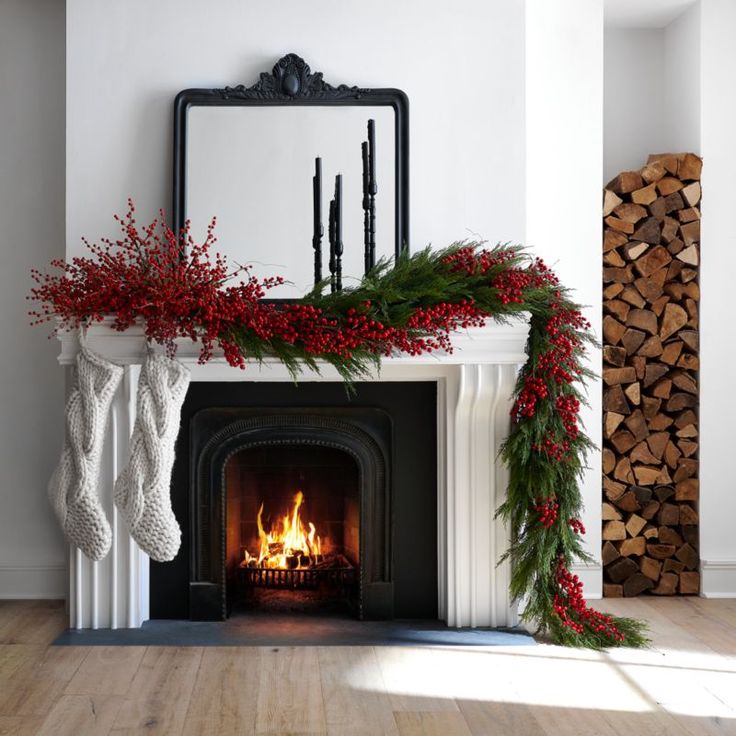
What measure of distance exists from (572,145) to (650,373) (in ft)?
3.29

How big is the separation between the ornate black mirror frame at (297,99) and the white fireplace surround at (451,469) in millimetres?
482

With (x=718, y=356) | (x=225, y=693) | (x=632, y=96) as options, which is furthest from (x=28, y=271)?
(x=718, y=356)

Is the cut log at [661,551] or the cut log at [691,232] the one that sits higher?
the cut log at [691,232]

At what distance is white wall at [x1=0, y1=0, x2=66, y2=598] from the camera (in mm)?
4008

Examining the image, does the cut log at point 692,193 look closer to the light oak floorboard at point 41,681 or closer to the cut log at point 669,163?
the cut log at point 669,163

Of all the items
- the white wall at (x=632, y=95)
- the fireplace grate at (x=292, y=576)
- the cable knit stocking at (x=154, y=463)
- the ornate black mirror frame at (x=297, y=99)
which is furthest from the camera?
the white wall at (x=632, y=95)

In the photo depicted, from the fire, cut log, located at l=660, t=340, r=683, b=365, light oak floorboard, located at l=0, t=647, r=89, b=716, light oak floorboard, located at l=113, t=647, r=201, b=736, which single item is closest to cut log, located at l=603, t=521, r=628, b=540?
cut log, located at l=660, t=340, r=683, b=365

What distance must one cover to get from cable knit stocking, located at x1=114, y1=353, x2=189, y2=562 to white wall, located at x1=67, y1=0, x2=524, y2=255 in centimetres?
68

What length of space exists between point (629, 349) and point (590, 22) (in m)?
1.36

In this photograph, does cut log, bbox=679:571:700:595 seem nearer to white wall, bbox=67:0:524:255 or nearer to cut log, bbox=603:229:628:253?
cut log, bbox=603:229:628:253

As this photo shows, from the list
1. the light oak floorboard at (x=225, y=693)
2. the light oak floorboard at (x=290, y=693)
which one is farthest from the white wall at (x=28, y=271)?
the light oak floorboard at (x=290, y=693)

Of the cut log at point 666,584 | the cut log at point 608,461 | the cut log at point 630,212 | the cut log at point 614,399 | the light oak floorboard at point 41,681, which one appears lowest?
A: the light oak floorboard at point 41,681

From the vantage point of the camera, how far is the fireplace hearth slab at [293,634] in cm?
338

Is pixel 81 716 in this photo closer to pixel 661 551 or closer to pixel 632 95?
pixel 661 551
